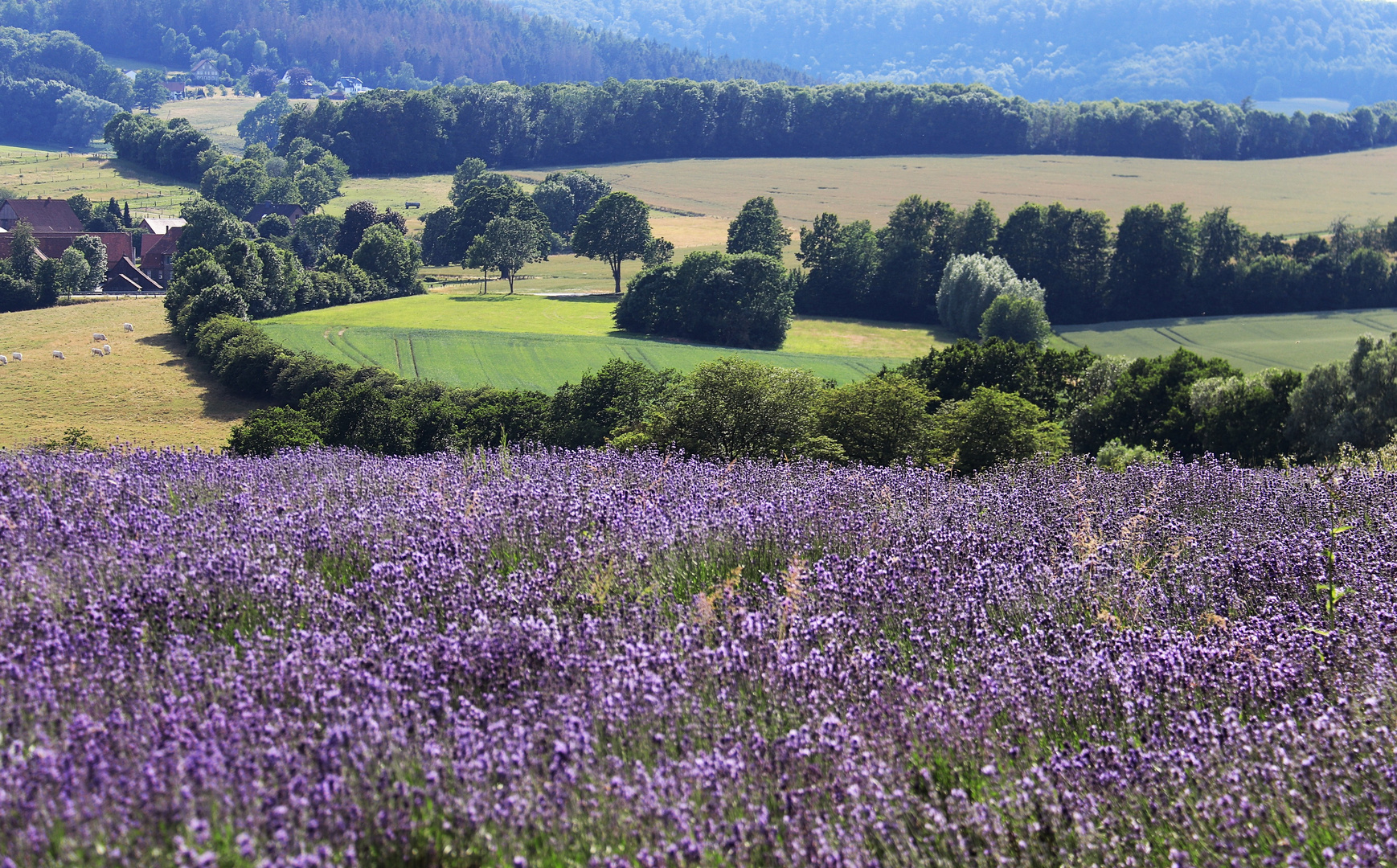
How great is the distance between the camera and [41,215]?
397 ft

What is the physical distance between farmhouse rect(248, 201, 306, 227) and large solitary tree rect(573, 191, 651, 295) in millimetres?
49756

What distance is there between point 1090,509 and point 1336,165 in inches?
6917

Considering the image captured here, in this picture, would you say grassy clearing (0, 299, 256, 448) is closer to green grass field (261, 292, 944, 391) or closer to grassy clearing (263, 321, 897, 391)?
grassy clearing (263, 321, 897, 391)

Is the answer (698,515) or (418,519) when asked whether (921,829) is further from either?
(418,519)

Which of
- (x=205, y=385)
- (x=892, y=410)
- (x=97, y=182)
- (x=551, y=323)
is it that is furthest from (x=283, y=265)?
(x=97, y=182)

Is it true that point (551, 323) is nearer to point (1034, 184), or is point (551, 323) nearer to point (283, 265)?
point (283, 265)

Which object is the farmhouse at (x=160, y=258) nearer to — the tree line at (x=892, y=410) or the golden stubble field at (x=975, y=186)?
the golden stubble field at (x=975, y=186)

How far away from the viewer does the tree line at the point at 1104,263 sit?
286 ft

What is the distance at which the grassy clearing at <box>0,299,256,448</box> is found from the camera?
4972cm

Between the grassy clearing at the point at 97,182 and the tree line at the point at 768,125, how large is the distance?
29227 mm

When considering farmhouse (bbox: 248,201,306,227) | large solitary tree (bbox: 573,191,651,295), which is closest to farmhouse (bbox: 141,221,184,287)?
farmhouse (bbox: 248,201,306,227)

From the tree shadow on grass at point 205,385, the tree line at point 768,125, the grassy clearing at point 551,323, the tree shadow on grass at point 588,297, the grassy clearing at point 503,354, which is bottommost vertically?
the tree shadow on grass at point 205,385

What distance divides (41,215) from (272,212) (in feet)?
86.7


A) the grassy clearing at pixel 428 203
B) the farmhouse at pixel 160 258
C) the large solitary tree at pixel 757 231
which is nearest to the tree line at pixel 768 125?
the grassy clearing at pixel 428 203
